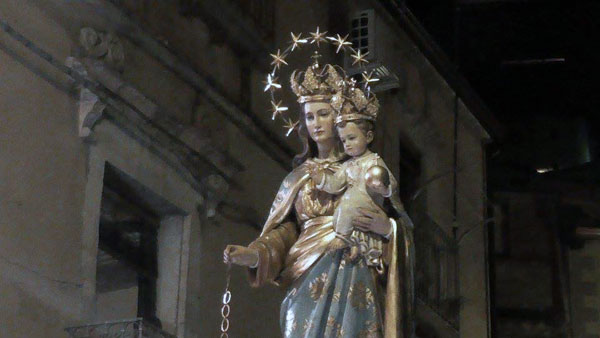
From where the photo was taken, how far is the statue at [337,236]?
24.0ft

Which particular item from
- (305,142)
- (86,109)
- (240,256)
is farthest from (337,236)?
(86,109)

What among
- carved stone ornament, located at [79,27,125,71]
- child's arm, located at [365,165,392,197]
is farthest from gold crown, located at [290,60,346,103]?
carved stone ornament, located at [79,27,125,71]

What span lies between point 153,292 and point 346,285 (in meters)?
2.88

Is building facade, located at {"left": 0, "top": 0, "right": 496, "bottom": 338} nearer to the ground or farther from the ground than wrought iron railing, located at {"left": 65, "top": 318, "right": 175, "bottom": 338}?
farther from the ground

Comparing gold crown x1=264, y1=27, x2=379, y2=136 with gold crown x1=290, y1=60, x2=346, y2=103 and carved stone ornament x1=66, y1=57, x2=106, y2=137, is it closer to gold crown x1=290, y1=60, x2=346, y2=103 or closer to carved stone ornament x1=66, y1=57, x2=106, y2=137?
gold crown x1=290, y1=60, x2=346, y2=103

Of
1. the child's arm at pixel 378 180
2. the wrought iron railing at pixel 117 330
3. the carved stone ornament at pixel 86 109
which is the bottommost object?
the wrought iron railing at pixel 117 330

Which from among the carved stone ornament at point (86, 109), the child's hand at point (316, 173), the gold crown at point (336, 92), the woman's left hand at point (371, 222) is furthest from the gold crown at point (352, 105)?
the carved stone ornament at point (86, 109)

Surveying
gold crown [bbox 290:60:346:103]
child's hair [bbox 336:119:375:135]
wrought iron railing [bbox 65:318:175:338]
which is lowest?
wrought iron railing [bbox 65:318:175:338]

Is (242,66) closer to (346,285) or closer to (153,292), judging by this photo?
(153,292)

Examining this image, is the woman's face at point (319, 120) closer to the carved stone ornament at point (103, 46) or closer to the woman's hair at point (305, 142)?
the woman's hair at point (305, 142)

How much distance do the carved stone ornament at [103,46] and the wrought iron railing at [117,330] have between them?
146 centimetres

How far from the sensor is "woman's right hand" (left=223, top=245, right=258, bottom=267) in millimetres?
7281

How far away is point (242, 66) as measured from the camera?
1128 centimetres

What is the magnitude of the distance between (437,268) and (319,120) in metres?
7.21
